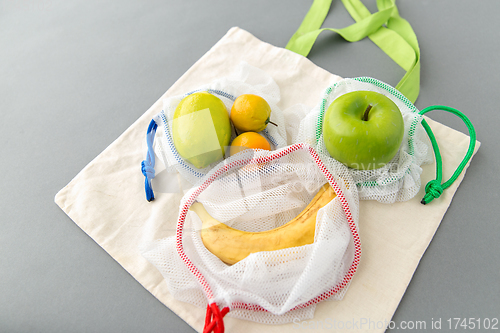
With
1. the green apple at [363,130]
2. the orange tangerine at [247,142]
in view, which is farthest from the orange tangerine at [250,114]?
the green apple at [363,130]

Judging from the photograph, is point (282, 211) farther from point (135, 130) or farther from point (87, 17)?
point (87, 17)

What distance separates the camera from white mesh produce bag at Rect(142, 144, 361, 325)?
0.58 metres

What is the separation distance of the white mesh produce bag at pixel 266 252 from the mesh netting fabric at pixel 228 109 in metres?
0.07

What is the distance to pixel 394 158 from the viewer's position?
715 mm

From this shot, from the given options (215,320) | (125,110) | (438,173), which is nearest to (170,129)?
(125,110)

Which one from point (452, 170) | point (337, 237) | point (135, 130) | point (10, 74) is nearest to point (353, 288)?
point (337, 237)

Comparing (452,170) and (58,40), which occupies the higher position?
(58,40)

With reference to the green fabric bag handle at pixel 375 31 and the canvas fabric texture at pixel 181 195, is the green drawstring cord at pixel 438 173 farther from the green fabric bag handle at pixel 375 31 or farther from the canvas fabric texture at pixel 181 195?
the green fabric bag handle at pixel 375 31

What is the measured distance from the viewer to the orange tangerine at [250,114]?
0.68 meters

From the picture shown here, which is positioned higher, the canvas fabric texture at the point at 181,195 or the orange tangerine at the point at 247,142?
the orange tangerine at the point at 247,142

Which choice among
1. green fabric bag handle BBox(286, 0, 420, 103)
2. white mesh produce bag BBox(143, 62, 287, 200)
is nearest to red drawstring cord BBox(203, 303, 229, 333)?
white mesh produce bag BBox(143, 62, 287, 200)

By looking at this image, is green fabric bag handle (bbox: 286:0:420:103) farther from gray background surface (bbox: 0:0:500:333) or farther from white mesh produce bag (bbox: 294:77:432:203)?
white mesh produce bag (bbox: 294:77:432:203)

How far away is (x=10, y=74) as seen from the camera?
1.01m

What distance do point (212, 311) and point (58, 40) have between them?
100cm
